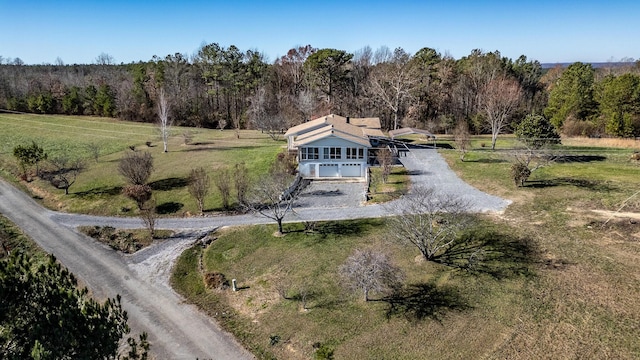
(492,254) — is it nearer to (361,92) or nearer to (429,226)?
(429,226)

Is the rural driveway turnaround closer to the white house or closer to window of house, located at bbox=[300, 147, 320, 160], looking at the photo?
the white house

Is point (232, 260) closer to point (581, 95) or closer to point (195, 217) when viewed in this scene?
point (195, 217)

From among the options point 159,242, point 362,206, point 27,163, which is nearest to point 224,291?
point 159,242

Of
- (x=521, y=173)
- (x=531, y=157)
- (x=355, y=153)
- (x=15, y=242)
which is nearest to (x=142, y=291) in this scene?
(x=15, y=242)

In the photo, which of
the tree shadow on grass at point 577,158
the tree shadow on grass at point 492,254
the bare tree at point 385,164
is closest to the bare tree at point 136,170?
A: the bare tree at point 385,164

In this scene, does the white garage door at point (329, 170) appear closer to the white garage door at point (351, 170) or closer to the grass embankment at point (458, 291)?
the white garage door at point (351, 170)

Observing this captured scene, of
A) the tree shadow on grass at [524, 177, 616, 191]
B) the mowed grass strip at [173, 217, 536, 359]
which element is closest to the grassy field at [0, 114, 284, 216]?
the mowed grass strip at [173, 217, 536, 359]
